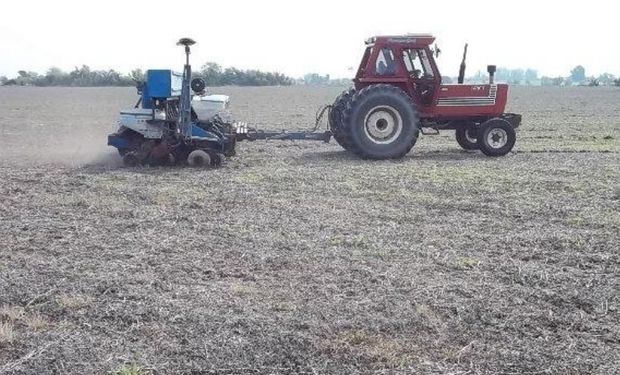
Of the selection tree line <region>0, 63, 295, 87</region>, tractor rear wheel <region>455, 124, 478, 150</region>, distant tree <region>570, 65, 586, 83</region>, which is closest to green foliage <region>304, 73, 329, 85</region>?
tree line <region>0, 63, 295, 87</region>

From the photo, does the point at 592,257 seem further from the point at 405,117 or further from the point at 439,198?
the point at 405,117

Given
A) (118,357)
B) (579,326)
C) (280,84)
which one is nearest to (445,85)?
(579,326)

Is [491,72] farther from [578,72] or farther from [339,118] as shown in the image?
[578,72]

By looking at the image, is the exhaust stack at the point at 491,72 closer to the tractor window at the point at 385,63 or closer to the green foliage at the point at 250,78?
the tractor window at the point at 385,63

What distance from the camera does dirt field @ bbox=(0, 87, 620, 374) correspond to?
4.54 m

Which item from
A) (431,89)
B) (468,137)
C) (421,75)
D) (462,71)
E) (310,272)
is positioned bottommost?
(310,272)

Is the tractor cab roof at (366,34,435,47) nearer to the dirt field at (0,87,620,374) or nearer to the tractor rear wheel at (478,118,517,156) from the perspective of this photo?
the tractor rear wheel at (478,118,517,156)

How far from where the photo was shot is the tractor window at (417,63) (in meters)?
14.0

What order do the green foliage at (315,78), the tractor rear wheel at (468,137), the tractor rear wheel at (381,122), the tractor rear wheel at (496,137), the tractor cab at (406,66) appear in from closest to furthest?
the tractor rear wheel at (381,122) → the tractor cab at (406,66) → the tractor rear wheel at (496,137) → the tractor rear wheel at (468,137) → the green foliage at (315,78)

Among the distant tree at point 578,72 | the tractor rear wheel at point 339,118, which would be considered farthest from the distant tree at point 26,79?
the distant tree at point 578,72

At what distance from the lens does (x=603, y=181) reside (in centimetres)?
1088

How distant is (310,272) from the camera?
243 inches

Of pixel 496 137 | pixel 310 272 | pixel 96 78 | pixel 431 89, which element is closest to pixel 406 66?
pixel 431 89

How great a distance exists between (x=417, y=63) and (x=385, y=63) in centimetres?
65
